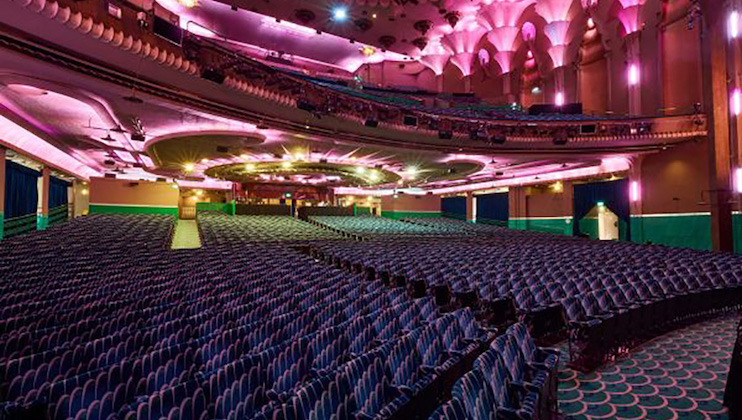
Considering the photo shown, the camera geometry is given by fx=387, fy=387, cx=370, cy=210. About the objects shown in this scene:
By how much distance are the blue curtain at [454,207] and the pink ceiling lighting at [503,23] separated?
27.6ft

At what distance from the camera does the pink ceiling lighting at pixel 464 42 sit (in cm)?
1955

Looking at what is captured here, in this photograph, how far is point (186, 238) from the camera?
1374 centimetres

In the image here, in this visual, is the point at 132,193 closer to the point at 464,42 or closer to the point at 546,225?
the point at 464,42

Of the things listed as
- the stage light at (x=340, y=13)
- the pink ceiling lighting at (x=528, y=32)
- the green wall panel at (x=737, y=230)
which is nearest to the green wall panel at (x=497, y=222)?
the pink ceiling lighting at (x=528, y=32)

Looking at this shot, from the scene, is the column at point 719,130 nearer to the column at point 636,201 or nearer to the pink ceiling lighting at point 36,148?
the column at point 636,201

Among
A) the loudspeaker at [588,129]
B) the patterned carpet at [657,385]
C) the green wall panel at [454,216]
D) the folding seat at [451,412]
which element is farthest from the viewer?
the green wall panel at [454,216]

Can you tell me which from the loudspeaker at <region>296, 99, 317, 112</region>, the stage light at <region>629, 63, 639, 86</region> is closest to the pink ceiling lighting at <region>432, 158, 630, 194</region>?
the stage light at <region>629, 63, 639, 86</region>

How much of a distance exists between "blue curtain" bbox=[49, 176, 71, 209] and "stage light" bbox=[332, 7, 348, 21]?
12.8 meters

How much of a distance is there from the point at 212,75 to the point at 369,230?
9044 millimetres

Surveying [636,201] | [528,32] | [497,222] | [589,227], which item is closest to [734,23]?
[636,201]

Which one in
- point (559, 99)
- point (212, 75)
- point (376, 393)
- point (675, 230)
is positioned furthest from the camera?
point (559, 99)

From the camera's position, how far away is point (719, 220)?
10.0 meters

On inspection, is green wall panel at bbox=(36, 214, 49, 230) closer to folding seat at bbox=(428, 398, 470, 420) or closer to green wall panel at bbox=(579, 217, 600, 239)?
folding seat at bbox=(428, 398, 470, 420)

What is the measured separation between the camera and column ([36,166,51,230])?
41.5ft
